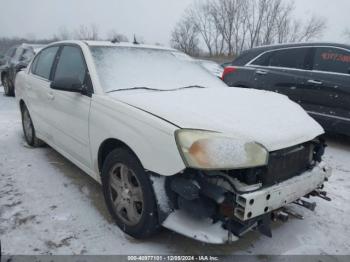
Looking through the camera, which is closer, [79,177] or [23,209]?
[23,209]

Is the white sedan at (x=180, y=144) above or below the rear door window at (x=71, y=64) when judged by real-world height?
below

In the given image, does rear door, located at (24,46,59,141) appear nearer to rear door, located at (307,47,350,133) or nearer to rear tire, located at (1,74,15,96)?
rear door, located at (307,47,350,133)

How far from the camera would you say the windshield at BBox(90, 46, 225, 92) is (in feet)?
10.8

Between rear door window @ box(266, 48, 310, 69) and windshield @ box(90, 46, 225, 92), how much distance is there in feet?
8.78

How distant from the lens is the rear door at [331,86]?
5.48 m

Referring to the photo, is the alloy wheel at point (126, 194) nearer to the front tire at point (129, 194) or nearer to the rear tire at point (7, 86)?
the front tire at point (129, 194)

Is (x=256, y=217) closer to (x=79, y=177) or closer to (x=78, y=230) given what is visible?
(x=78, y=230)

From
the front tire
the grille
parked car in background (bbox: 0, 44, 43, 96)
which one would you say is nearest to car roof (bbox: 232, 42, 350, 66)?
the grille

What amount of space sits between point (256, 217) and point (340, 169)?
9.13ft

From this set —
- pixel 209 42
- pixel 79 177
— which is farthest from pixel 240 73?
pixel 209 42

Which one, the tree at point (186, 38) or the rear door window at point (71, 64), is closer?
the rear door window at point (71, 64)

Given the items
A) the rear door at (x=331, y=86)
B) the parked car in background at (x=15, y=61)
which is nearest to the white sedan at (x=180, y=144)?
the rear door at (x=331, y=86)

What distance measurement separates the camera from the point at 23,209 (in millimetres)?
3352

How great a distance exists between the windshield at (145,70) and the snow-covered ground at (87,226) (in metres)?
1.24
